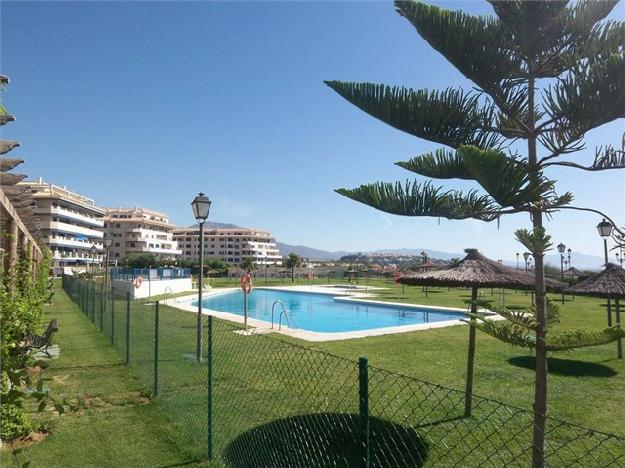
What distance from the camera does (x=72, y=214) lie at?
208 ft

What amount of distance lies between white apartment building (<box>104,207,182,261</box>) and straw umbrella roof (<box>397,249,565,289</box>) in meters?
80.8

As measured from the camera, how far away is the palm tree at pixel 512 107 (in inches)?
107

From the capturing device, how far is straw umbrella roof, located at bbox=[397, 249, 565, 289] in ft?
20.3

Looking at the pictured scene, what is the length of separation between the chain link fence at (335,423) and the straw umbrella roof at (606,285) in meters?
4.00

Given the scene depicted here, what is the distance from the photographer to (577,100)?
2.84 meters

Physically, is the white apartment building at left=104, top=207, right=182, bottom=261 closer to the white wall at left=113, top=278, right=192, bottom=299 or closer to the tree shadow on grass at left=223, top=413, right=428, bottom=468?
the white wall at left=113, top=278, right=192, bottom=299

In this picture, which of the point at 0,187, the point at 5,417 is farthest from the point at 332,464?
the point at 0,187

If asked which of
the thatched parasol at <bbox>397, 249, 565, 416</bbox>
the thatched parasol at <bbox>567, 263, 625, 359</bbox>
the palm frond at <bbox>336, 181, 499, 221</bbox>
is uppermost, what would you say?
the palm frond at <bbox>336, 181, 499, 221</bbox>

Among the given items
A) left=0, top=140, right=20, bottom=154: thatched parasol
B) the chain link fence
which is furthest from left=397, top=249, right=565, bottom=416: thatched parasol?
left=0, top=140, right=20, bottom=154: thatched parasol

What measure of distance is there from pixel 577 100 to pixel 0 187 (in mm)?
6486

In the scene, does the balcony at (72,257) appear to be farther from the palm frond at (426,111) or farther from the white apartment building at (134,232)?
the palm frond at (426,111)

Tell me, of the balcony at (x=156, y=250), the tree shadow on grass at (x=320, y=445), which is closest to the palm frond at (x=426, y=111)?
the tree shadow on grass at (x=320, y=445)

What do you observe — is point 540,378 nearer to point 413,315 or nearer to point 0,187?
point 0,187

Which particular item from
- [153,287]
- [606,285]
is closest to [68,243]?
[153,287]
